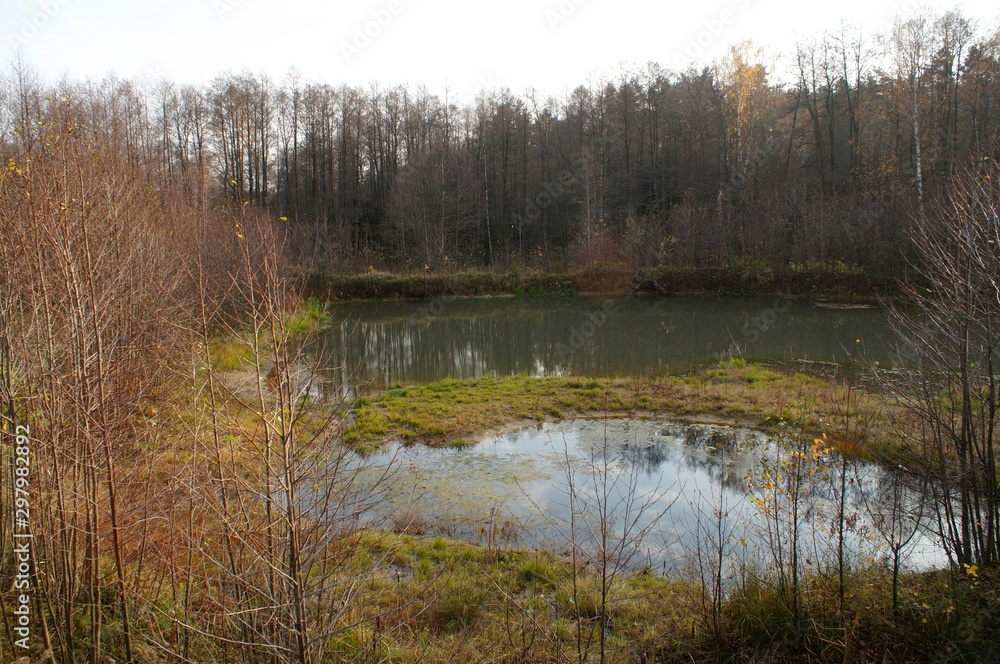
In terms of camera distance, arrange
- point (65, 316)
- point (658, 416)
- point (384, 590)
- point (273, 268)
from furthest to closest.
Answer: point (658, 416) → point (384, 590) → point (65, 316) → point (273, 268)

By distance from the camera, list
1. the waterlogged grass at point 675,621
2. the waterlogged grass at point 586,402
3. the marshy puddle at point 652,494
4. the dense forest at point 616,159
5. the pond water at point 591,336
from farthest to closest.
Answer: the dense forest at point 616,159 < the pond water at point 591,336 < the waterlogged grass at point 586,402 < the marshy puddle at point 652,494 < the waterlogged grass at point 675,621

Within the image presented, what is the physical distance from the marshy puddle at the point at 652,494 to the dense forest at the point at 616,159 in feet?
38.0

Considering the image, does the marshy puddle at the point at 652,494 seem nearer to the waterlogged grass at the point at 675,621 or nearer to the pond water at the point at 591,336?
the waterlogged grass at the point at 675,621

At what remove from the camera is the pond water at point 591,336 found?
15.1 m

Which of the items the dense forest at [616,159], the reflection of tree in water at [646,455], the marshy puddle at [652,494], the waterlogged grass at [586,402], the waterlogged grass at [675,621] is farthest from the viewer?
the dense forest at [616,159]

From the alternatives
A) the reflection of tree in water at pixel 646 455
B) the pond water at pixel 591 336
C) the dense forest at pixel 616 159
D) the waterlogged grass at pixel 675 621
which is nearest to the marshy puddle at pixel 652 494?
the reflection of tree in water at pixel 646 455

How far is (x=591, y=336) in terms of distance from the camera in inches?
745

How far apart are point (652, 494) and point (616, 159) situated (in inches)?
1387

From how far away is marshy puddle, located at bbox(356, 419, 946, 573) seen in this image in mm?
5477

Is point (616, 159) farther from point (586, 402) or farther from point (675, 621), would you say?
point (675, 621)

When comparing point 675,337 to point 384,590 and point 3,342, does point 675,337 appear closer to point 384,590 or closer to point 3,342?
point 384,590

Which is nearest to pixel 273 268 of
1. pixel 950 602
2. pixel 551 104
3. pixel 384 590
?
pixel 384 590

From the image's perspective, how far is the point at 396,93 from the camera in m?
44.4

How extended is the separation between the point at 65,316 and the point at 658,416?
904 centimetres
